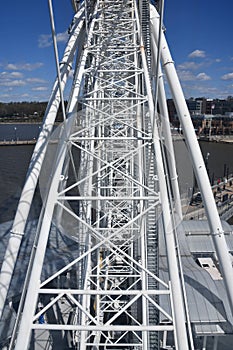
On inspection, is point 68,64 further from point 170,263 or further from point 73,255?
point 73,255

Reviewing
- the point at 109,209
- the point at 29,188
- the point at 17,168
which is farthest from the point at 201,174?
the point at 17,168

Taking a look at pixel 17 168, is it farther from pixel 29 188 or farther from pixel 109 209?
pixel 29 188

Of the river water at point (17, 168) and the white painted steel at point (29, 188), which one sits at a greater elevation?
the river water at point (17, 168)

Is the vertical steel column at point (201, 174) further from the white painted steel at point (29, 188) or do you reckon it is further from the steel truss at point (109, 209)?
the white painted steel at point (29, 188)

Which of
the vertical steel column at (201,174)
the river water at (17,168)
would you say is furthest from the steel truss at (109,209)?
the river water at (17,168)

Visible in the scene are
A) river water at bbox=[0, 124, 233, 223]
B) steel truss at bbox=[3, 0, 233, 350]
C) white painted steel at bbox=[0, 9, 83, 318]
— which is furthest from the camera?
river water at bbox=[0, 124, 233, 223]

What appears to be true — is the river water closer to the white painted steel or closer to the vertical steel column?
the vertical steel column

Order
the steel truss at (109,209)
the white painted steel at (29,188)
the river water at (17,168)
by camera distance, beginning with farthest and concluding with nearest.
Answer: the river water at (17,168)
the white painted steel at (29,188)
the steel truss at (109,209)

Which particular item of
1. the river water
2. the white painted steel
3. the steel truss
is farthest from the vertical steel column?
the river water
